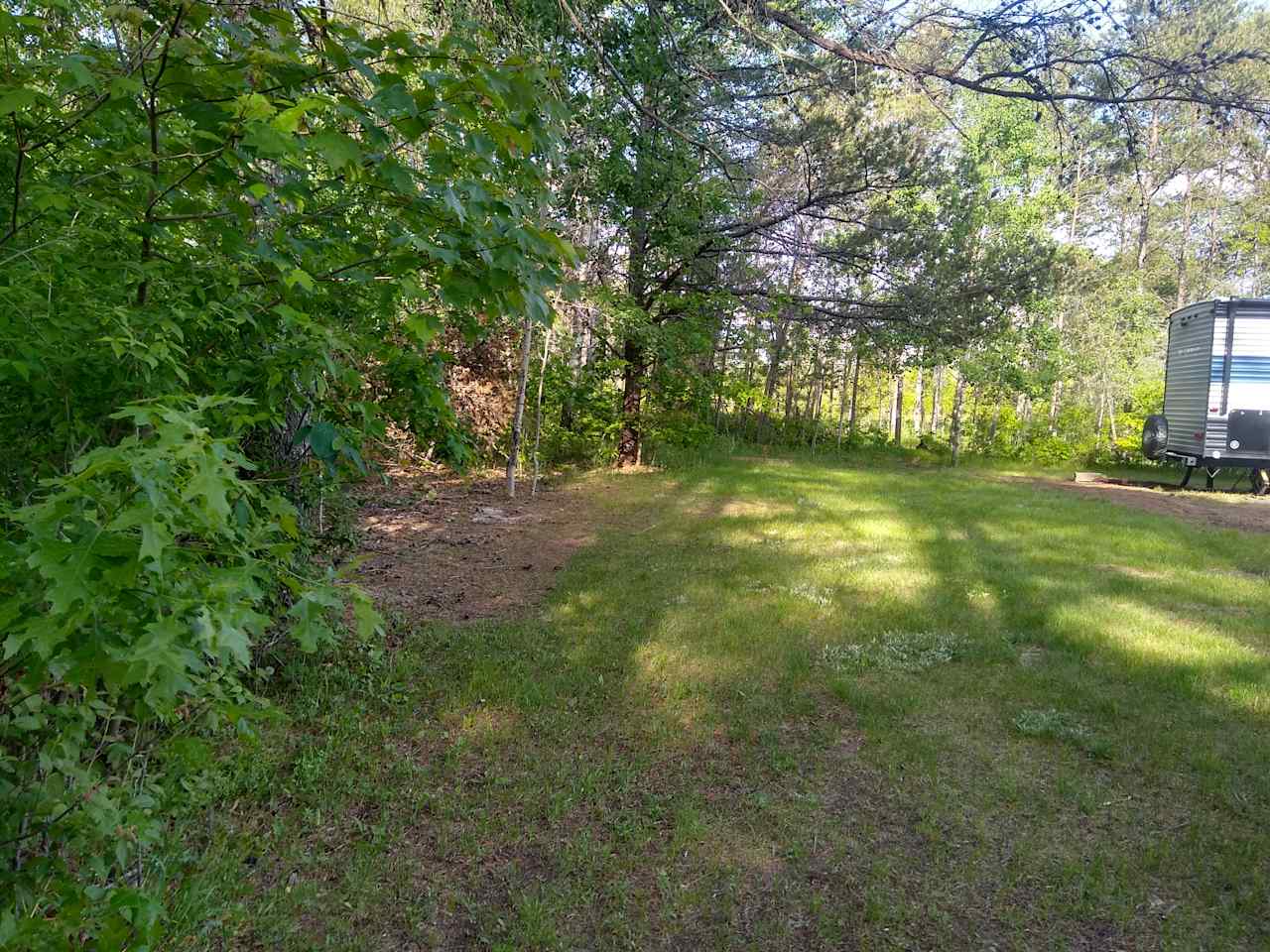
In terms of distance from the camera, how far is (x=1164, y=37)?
4.56 meters

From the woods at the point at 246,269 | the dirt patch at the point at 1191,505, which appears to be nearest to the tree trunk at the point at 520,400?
the woods at the point at 246,269

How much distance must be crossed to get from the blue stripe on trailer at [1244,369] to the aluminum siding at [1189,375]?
92mm

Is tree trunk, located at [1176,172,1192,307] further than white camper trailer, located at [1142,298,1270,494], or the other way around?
tree trunk, located at [1176,172,1192,307]

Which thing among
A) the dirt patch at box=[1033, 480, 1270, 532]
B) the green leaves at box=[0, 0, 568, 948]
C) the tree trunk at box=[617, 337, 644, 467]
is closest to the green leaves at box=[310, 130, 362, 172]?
the green leaves at box=[0, 0, 568, 948]

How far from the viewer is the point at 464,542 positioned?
26.6ft

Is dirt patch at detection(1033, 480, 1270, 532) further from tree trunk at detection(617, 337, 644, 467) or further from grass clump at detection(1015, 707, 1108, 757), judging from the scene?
tree trunk at detection(617, 337, 644, 467)

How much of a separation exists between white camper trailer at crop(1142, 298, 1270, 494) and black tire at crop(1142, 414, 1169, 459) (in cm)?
81

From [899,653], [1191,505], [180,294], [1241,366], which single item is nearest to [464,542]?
[899,653]

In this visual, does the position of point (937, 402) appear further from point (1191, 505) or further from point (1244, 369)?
point (1191, 505)

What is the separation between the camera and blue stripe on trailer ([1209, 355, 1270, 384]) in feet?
39.0

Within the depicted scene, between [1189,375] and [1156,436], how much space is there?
50.1 inches

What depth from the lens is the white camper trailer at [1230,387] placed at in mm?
11891

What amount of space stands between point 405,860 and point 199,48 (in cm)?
289

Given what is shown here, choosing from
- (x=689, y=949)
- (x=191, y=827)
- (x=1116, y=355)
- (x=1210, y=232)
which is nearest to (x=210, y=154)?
(x=191, y=827)
